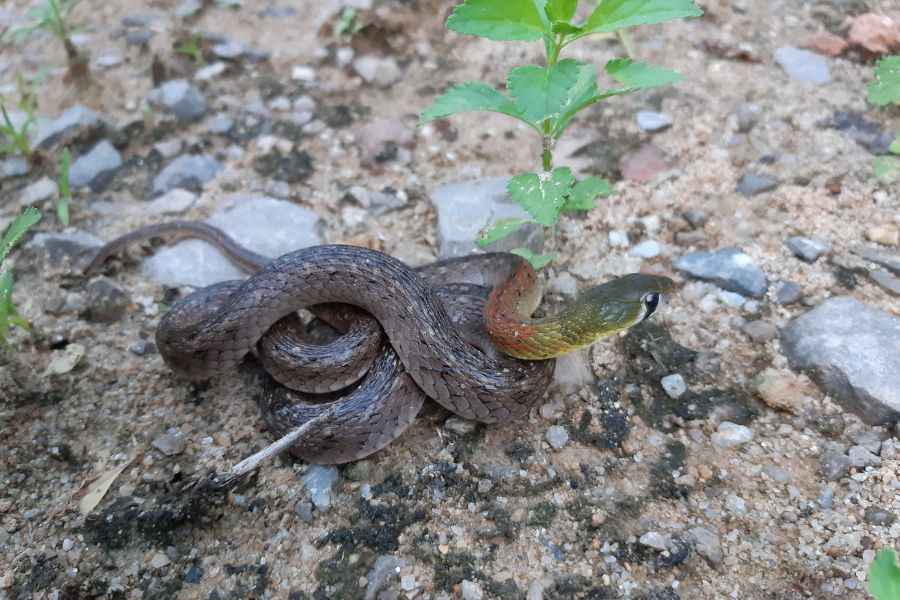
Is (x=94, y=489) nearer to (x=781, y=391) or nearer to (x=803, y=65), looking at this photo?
(x=781, y=391)

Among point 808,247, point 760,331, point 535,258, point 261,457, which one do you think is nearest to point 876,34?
point 808,247

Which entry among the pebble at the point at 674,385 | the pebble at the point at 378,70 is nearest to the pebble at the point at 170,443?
the pebble at the point at 674,385

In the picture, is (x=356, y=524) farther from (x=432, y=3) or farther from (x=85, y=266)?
(x=432, y=3)

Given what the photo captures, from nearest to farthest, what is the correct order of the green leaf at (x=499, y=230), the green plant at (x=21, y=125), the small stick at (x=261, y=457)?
the small stick at (x=261, y=457), the green leaf at (x=499, y=230), the green plant at (x=21, y=125)

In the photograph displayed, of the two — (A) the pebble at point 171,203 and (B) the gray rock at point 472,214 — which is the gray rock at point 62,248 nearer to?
(A) the pebble at point 171,203

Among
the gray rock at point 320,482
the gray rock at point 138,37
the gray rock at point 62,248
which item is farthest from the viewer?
the gray rock at point 138,37
